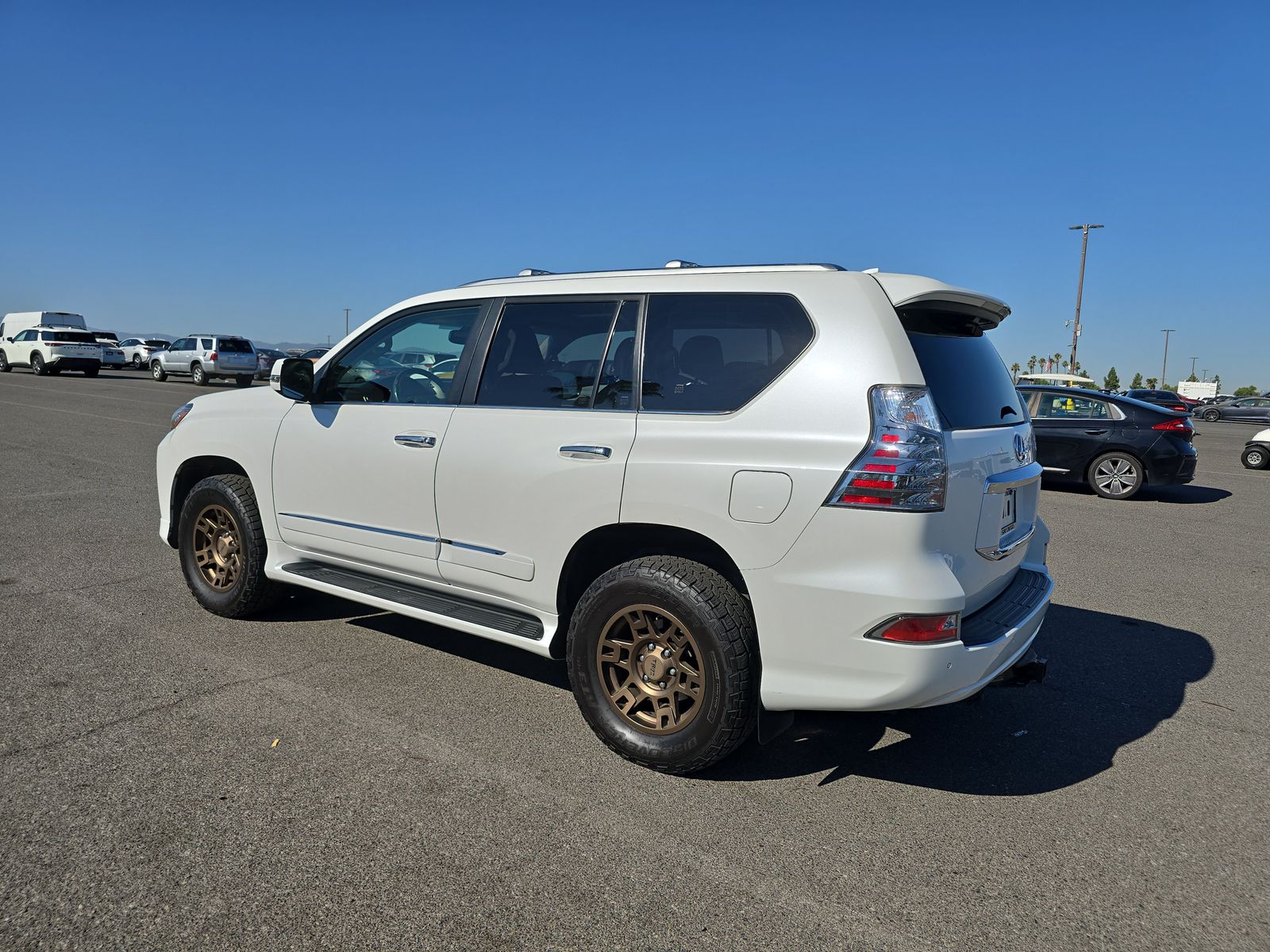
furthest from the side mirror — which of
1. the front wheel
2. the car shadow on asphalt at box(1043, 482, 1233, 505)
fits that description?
the front wheel

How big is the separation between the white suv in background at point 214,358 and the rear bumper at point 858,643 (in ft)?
108

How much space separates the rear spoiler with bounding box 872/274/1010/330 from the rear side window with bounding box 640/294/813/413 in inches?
12.9

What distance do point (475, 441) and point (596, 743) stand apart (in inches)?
54.3

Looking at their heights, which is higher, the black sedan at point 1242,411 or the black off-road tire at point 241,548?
the black sedan at point 1242,411

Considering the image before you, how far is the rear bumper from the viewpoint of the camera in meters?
2.90

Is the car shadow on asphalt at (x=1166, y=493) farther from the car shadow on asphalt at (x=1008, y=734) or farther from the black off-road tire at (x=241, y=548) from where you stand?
the black off-road tire at (x=241, y=548)

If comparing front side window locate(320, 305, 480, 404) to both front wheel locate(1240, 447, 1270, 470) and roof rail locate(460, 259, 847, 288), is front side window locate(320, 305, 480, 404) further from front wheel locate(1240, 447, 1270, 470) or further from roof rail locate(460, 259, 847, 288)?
front wheel locate(1240, 447, 1270, 470)

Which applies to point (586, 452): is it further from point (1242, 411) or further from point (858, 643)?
point (1242, 411)

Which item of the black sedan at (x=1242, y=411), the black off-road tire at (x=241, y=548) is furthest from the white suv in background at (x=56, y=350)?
the black sedan at (x=1242, y=411)

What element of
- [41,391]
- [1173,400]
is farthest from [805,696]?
[1173,400]

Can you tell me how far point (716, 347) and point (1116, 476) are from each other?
34.0 ft

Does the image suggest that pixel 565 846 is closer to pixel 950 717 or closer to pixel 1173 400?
pixel 950 717

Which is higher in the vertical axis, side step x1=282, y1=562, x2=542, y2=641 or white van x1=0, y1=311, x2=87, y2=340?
white van x1=0, y1=311, x2=87, y2=340

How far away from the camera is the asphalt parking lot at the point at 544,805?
2506 millimetres
